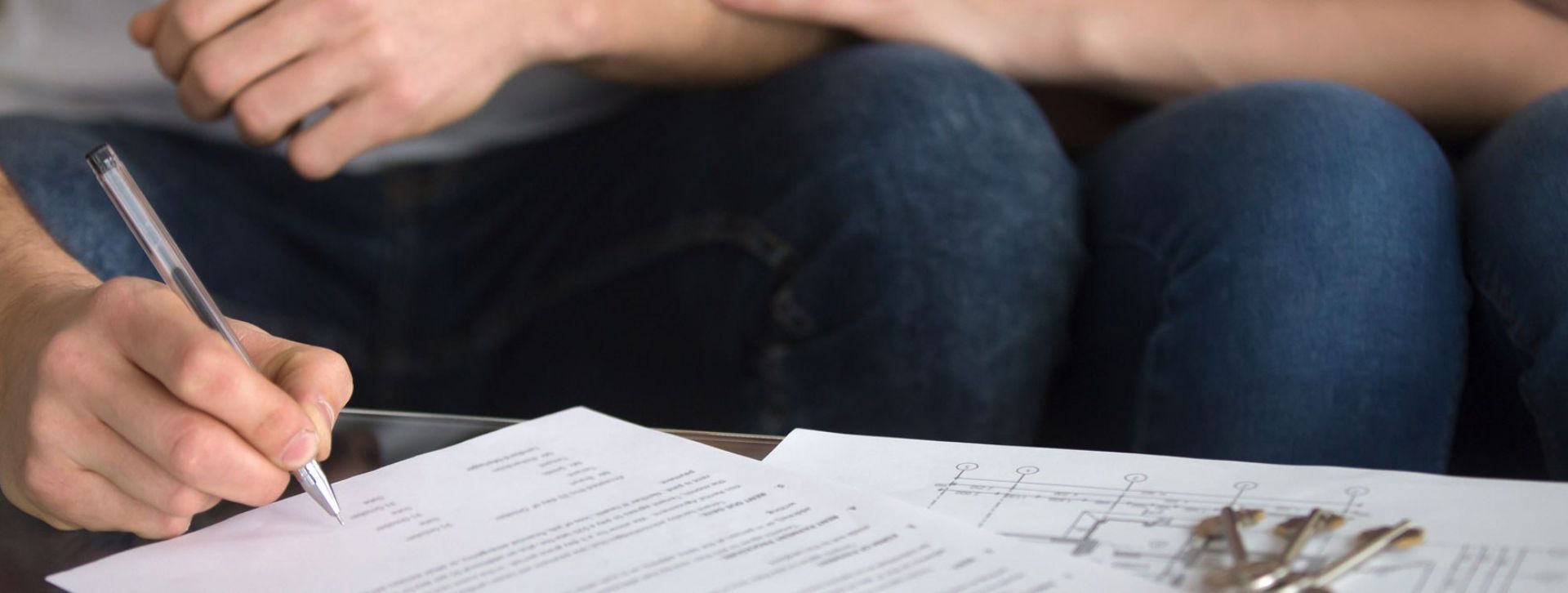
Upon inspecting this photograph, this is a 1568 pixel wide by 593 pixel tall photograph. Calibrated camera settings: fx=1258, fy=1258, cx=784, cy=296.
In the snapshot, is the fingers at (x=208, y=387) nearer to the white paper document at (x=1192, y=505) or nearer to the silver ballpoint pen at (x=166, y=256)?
the silver ballpoint pen at (x=166, y=256)

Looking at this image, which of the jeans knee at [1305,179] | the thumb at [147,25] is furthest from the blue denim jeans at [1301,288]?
the thumb at [147,25]

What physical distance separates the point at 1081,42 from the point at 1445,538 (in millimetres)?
530

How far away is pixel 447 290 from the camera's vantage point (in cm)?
90

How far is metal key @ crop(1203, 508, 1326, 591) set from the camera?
35cm

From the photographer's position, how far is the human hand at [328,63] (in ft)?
2.16

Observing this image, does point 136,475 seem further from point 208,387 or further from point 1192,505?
point 1192,505

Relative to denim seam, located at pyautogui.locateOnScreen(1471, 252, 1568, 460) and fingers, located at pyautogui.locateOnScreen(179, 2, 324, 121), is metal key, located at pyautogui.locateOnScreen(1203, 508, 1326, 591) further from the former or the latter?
fingers, located at pyautogui.locateOnScreen(179, 2, 324, 121)

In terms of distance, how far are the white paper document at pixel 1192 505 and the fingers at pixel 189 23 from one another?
0.40 metres

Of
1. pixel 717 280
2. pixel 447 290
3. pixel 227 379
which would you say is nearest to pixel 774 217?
pixel 717 280

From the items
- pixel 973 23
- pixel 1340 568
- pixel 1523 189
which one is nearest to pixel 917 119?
pixel 973 23

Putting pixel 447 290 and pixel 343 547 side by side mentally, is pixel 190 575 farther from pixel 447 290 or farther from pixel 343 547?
pixel 447 290

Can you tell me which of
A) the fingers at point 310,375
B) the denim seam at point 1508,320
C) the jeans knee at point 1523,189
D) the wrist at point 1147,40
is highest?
the fingers at point 310,375

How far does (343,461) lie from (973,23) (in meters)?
0.52

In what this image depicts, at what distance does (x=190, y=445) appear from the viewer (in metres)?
0.41
